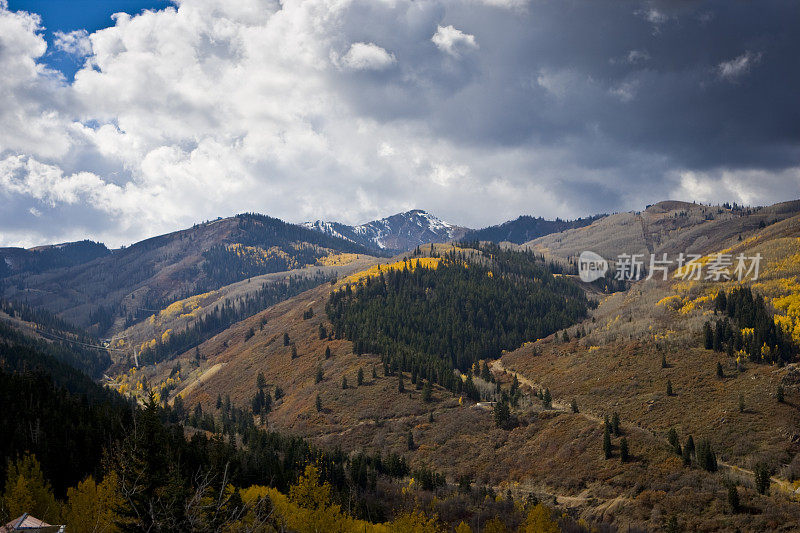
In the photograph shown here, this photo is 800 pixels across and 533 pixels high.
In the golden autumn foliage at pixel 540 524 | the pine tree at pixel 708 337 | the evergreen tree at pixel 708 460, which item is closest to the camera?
the golden autumn foliage at pixel 540 524

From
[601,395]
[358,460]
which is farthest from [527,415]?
[358,460]

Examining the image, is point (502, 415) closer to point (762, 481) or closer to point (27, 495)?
point (762, 481)

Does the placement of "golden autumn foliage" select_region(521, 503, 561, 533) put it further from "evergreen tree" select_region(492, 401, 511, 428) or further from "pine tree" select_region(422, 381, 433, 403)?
"pine tree" select_region(422, 381, 433, 403)

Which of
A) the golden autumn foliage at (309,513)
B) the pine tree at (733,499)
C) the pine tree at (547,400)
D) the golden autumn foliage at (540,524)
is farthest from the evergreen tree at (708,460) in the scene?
the golden autumn foliage at (309,513)

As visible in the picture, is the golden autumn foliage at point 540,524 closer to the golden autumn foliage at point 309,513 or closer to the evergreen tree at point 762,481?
the golden autumn foliage at point 309,513

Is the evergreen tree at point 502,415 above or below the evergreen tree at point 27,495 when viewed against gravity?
below

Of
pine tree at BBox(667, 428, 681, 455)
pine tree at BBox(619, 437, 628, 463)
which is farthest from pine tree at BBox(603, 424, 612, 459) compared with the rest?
pine tree at BBox(667, 428, 681, 455)

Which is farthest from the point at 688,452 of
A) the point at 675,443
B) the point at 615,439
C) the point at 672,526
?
the point at 672,526

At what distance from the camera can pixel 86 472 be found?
92.6m

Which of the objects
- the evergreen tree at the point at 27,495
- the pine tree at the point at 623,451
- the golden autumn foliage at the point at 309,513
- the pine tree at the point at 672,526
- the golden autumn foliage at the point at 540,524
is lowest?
the pine tree at the point at 672,526

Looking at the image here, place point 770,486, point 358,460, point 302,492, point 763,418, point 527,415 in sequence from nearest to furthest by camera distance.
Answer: point 302,492
point 770,486
point 763,418
point 358,460
point 527,415

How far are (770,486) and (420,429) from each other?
9373cm

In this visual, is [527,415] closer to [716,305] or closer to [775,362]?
[775,362]

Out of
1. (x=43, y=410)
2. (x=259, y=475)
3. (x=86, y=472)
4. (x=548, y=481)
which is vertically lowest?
(x=548, y=481)
